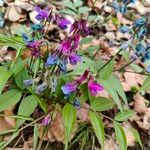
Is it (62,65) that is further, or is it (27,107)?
(27,107)

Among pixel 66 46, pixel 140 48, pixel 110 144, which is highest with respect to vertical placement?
pixel 66 46

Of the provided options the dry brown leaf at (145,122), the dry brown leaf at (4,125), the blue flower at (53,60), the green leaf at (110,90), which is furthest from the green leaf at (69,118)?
the dry brown leaf at (145,122)

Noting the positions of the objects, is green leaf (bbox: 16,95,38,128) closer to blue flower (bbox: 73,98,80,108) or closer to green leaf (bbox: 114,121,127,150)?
blue flower (bbox: 73,98,80,108)

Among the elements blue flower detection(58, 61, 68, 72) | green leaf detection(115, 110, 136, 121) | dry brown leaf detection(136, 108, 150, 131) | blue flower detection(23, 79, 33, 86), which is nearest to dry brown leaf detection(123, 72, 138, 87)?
dry brown leaf detection(136, 108, 150, 131)

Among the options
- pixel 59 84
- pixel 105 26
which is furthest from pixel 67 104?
pixel 105 26


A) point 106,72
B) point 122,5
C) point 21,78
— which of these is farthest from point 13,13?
point 106,72

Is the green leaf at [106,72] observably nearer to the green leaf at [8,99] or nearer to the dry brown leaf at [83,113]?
the dry brown leaf at [83,113]

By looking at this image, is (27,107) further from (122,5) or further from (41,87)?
(122,5)
